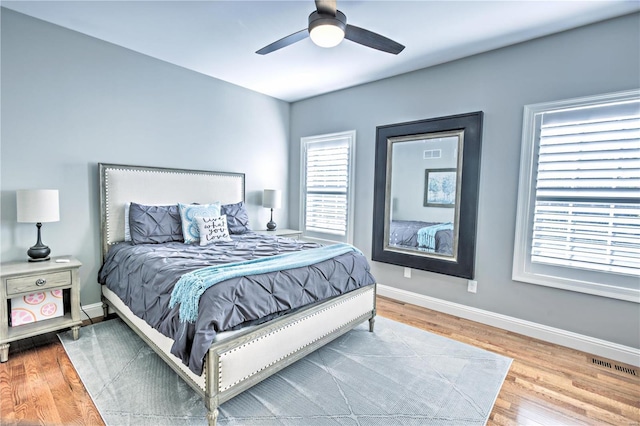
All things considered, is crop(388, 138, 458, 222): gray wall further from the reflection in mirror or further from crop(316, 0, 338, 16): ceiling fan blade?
crop(316, 0, 338, 16): ceiling fan blade

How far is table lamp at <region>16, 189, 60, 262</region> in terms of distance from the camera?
2475mm

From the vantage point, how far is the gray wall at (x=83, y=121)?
8.77 ft

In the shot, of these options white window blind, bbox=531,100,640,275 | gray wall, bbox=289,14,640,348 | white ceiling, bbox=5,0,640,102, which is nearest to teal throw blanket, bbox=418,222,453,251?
gray wall, bbox=289,14,640,348

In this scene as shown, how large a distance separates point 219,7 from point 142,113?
62.3 inches

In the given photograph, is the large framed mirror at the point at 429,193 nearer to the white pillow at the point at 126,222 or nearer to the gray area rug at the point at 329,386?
the gray area rug at the point at 329,386

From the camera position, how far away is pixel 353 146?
4289mm

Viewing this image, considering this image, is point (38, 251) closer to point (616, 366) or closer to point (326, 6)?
point (326, 6)

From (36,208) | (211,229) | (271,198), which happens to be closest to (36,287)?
(36,208)

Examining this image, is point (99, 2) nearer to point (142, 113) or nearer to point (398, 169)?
point (142, 113)

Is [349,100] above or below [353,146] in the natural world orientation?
above

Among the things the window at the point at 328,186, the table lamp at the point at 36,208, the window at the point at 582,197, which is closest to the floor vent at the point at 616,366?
the window at the point at 582,197

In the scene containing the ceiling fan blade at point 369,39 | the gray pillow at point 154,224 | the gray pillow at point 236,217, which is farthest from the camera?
the gray pillow at point 236,217

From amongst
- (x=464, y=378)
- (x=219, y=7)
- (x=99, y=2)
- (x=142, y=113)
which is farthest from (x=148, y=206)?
(x=464, y=378)

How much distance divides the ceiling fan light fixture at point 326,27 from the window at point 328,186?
2.26m
